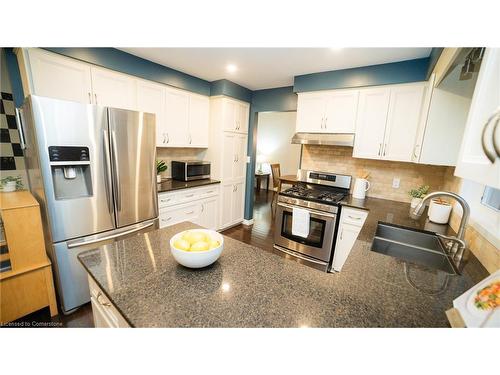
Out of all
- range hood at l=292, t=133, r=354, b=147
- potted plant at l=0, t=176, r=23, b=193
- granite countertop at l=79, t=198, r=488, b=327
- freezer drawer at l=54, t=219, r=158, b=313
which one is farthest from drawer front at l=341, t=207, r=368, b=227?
potted plant at l=0, t=176, r=23, b=193

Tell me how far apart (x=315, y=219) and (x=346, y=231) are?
346mm

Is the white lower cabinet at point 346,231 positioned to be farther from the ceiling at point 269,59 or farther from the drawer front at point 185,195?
the drawer front at point 185,195

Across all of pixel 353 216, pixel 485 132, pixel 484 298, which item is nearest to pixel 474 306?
pixel 484 298

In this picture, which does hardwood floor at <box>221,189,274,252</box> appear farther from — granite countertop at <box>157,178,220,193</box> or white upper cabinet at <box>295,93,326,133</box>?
white upper cabinet at <box>295,93,326,133</box>

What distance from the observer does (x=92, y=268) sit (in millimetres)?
932

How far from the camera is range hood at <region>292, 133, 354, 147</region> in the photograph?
2.48 meters

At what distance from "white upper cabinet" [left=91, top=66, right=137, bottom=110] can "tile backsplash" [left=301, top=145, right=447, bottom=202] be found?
2407 mm

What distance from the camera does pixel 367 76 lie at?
236 centimetres

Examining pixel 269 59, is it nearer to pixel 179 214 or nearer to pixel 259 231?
pixel 179 214

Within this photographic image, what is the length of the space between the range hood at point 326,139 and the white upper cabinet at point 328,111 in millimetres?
60

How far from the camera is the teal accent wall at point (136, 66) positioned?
195 cm
